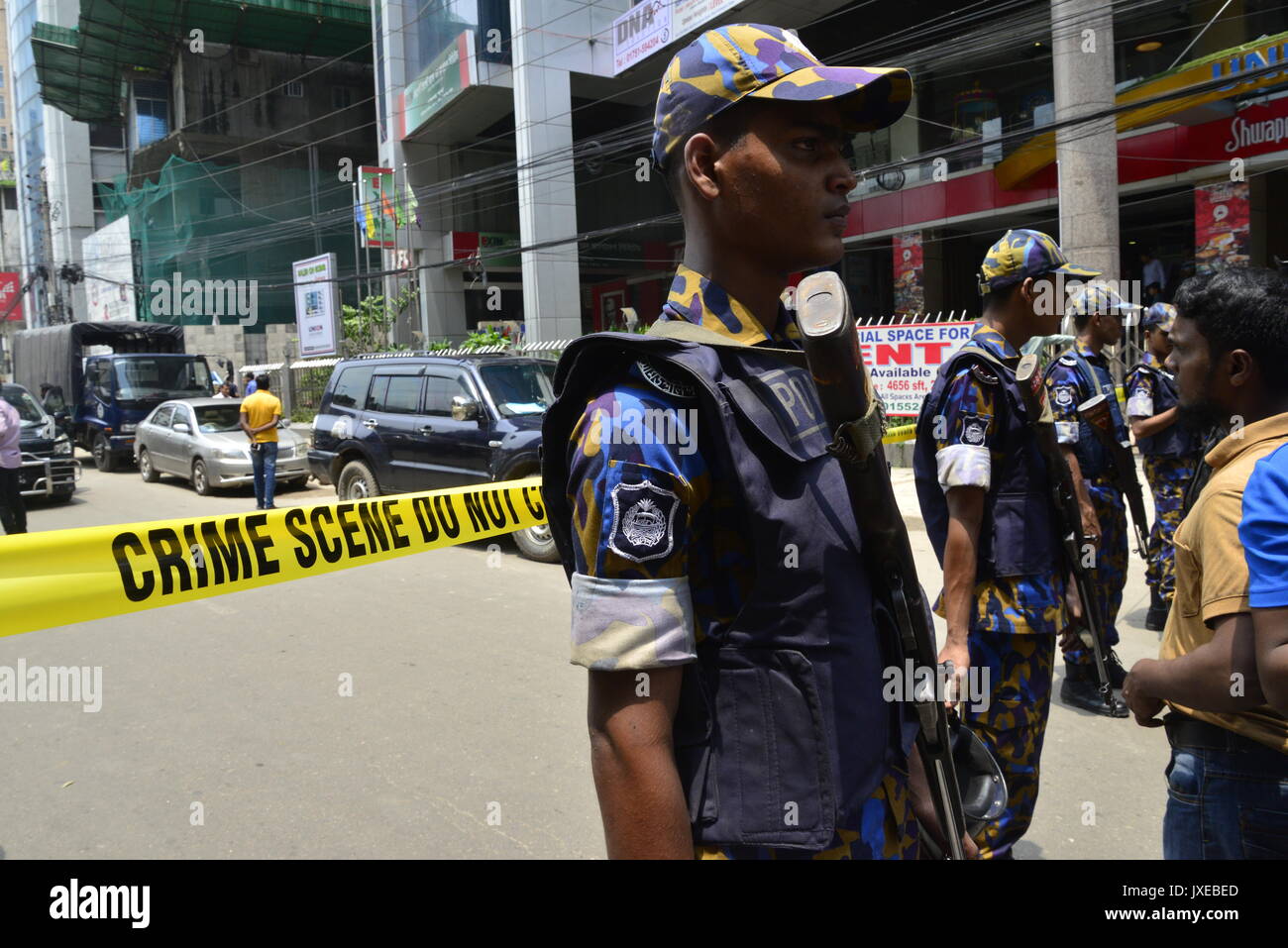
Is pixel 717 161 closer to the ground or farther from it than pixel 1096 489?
farther from it

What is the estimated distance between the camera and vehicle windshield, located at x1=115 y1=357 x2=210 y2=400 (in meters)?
17.5

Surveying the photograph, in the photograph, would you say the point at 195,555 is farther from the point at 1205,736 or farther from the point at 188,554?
the point at 1205,736

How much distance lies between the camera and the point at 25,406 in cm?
1270

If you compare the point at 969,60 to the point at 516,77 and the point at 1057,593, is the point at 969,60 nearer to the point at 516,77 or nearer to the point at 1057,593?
the point at 516,77

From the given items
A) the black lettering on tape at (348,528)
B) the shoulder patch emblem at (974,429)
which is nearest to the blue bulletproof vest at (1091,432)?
the shoulder patch emblem at (974,429)

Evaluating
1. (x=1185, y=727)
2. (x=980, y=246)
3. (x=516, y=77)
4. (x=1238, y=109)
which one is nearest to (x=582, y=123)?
(x=516, y=77)

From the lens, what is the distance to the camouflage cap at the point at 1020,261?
2885 mm

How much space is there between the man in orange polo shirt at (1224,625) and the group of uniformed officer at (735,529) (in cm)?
59

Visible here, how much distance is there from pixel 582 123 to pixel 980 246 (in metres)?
12.9

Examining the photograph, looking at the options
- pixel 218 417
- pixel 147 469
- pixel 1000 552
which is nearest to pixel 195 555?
pixel 1000 552

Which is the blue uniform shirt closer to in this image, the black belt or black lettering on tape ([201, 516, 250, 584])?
the black belt

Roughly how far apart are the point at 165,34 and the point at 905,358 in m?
37.0

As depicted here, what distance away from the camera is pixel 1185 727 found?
6.04 feet

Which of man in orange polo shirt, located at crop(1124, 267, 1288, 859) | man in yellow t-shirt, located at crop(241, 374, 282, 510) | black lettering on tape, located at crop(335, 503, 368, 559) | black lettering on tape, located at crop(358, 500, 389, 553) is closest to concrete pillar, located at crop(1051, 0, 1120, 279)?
man in yellow t-shirt, located at crop(241, 374, 282, 510)
